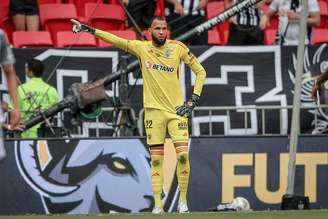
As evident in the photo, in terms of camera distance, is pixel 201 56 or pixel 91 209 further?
pixel 201 56

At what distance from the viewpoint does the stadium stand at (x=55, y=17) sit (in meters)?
18.0

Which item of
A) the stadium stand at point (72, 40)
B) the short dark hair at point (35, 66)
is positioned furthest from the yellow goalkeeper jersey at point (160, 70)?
the stadium stand at point (72, 40)

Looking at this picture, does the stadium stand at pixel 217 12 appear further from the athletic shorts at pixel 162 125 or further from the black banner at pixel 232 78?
the athletic shorts at pixel 162 125

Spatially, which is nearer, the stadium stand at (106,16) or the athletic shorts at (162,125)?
the athletic shorts at (162,125)

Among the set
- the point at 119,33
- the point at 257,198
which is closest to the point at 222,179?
the point at 257,198

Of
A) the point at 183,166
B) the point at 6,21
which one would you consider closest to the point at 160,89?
the point at 183,166

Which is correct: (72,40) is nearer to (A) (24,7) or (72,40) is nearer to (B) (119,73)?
(A) (24,7)

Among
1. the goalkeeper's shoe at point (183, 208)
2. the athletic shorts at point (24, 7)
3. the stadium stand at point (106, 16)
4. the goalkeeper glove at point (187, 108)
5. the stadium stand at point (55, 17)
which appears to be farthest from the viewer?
the stadium stand at point (106, 16)

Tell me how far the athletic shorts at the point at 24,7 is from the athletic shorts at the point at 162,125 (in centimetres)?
439

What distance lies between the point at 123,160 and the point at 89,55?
1.79 metres

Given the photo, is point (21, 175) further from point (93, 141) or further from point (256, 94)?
point (256, 94)

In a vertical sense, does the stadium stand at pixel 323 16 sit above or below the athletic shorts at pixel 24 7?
below

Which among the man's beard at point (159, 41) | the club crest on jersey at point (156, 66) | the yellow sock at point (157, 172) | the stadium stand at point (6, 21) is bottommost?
the yellow sock at point (157, 172)

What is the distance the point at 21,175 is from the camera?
15477 mm
